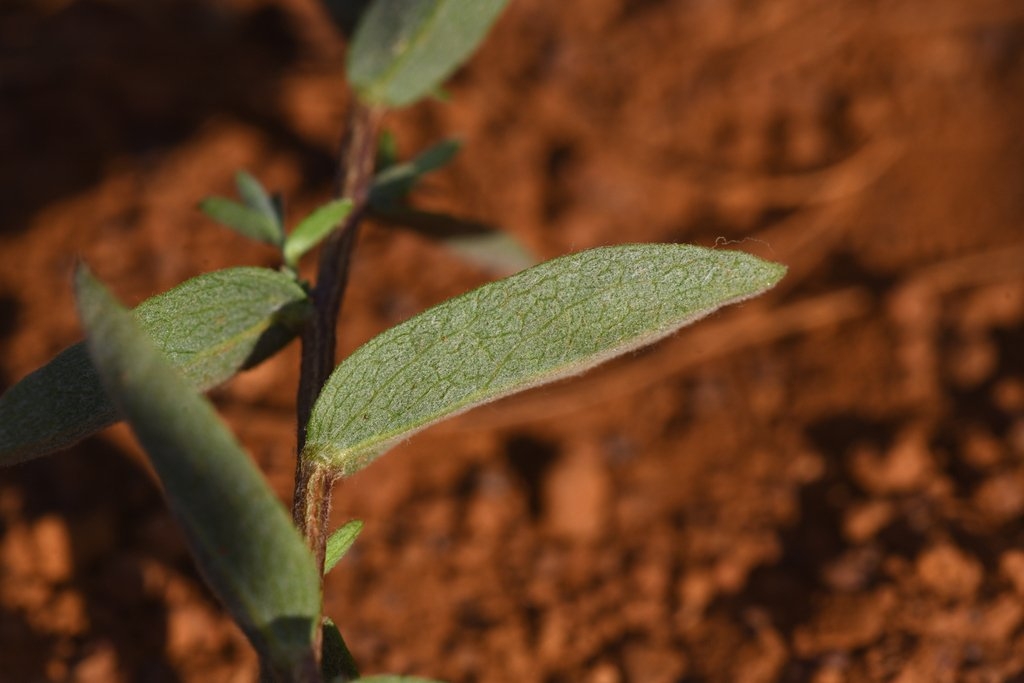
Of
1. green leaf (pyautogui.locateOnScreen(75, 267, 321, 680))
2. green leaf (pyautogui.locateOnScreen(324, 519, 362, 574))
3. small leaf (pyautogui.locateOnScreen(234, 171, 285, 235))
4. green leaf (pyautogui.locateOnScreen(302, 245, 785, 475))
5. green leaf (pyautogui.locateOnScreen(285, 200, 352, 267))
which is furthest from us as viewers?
small leaf (pyautogui.locateOnScreen(234, 171, 285, 235))

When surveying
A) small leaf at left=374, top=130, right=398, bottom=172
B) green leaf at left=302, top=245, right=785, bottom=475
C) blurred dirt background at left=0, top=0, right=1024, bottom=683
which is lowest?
blurred dirt background at left=0, top=0, right=1024, bottom=683

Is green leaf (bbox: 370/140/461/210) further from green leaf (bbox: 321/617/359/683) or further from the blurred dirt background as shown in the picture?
green leaf (bbox: 321/617/359/683)

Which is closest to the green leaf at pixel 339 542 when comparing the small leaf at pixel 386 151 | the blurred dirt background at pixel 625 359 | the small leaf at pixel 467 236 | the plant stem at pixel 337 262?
the plant stem at pixel 337 262

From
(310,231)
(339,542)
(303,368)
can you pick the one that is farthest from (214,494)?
(310,231)

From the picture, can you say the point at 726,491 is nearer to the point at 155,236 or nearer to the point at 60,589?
the point at 60,589

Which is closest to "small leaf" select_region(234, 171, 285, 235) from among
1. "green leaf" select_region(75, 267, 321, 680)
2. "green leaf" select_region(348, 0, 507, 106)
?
"green leaf" select_region(348, 0, 507, 106)

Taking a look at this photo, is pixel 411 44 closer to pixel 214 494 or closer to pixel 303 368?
pixel 303 368

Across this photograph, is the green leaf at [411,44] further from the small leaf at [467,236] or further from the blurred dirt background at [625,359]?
the blurred dirt background at [625,359]

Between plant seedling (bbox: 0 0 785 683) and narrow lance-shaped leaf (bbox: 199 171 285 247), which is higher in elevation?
narrow lance-shaped leaf (bbox: 199 171 285 247)
